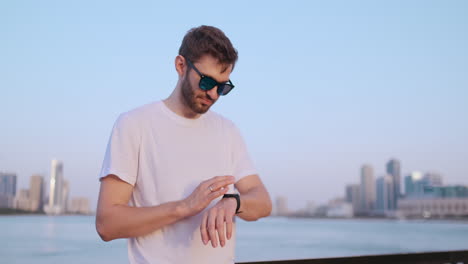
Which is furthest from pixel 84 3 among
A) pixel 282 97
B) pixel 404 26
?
pixel 404 26

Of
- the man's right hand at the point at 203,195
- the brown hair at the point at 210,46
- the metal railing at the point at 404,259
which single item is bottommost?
the metal railing at the point at 404,259

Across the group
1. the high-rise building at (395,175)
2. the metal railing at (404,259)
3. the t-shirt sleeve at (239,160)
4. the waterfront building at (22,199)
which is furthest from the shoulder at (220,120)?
the high-rise building at (395,175)

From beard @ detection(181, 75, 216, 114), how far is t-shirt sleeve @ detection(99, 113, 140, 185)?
0.47 ft

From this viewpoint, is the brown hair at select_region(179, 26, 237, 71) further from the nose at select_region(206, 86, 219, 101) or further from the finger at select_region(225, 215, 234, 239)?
the finger at select_region(225, 215, 234, 239)

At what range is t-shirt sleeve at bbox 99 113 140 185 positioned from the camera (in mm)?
1021

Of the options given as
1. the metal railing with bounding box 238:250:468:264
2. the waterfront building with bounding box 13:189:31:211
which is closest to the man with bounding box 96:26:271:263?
the metal railing with bounding box 238:250:468:264

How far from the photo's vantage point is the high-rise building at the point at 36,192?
58406 mm

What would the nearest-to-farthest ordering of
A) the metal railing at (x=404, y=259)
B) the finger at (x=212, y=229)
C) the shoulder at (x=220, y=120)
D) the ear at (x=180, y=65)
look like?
1. the finger at (x=212, y=229)
2. the ear at (x=180, y=65)
3. the shoulder at (x=220, y=120)
4. the metal railing at (x=404, y=259)

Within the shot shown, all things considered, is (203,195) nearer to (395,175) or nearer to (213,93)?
(213,93)

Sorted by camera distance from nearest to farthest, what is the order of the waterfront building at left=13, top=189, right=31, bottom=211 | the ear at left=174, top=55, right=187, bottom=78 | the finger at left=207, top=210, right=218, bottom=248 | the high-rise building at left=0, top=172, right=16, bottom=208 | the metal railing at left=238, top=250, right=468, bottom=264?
the finger at left=207, top=210, right=218, bottom=248, the ear at left=174, top=55, right=187, bottom=78, the metal railing at left=238, top=250, right=468, bottom=264, the high-rise building at left=0, top=172, right=16, bottom=208, the waterfront building at left=13, top=189, right=31, bottom=211

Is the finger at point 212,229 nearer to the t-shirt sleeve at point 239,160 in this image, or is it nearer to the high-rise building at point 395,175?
the t-shirt sleeve at point 239,160

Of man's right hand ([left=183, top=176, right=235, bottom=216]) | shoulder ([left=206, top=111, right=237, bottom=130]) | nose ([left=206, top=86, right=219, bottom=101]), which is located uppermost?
nose ([left=206, top=86, right=219, bottom=101])

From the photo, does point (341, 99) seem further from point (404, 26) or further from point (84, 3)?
point (84, 3)

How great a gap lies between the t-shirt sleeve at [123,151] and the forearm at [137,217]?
0.08 meters
